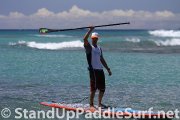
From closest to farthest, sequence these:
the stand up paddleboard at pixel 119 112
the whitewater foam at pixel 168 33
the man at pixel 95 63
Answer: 1. the stand up paddleboard at pixel 119 112
2. the man at pixel 95 63
3. the whitewater foam at pixel 168 33

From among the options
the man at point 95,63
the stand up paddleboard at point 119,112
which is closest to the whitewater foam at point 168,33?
the stand up paddleboard at point 119,112

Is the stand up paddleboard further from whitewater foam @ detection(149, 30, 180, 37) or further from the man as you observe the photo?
whitewater foam @ detection(149, 30, 180, 37)

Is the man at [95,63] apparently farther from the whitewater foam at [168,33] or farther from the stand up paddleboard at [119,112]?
the whitewater foam at [168,33]

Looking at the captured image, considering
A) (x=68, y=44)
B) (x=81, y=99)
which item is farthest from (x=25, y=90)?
(x=68, y=44)

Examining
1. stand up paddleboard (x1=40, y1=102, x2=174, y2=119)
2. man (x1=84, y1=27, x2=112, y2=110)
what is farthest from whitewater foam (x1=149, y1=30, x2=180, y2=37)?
man (x1=84, y1=27, x2=112, y2=110)

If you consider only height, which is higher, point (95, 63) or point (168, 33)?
point (95, 63)

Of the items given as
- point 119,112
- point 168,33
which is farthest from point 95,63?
point 168,33

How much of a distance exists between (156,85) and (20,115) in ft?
20.5

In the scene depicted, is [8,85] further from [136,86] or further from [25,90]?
[136,86]

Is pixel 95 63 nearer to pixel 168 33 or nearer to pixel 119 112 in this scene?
pixel 119 112

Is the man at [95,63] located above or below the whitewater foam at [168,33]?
above

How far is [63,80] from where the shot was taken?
16672 millimetres

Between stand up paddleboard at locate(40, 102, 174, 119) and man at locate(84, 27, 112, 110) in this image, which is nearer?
stand up paddleboard at locate(40, 102, 174, 119)

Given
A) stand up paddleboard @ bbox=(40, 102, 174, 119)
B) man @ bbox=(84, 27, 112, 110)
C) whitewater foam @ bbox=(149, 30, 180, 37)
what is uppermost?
man @ bbox=(84, 27, 112, 110)
